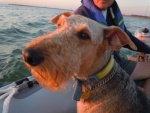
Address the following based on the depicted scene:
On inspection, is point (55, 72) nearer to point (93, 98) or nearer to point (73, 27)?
point (73, 27)

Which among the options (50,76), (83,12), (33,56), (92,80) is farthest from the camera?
(83,12)

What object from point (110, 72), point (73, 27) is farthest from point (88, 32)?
point (110, 72)

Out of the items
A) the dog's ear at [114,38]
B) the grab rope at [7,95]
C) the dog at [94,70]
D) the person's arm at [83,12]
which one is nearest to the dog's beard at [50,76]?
the dog at [94,70]

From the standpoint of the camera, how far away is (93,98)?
9.37 feet

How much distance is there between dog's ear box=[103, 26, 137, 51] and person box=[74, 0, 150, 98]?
103cm

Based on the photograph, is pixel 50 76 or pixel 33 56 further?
pixel 50 76

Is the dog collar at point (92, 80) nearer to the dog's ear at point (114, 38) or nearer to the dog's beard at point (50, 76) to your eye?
the dog's ear at point (114, 38)

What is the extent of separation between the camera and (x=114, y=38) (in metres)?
2.80

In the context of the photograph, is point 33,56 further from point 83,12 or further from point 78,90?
point 83,12

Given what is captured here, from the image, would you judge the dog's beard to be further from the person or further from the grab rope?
the person

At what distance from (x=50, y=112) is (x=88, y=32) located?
1569 mm

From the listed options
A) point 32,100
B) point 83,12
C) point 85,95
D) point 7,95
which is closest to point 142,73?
point 83,12

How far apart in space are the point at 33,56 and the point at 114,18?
2740 millimetres

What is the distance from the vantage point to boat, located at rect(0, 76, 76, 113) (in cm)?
331
